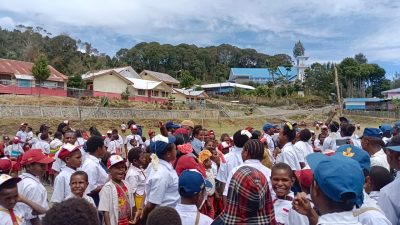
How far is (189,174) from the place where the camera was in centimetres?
339

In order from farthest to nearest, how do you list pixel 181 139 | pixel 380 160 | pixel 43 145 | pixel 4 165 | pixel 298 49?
pixel 298 49, pixel 43 145, pixel 181 139, pixel 380 160, pixel 4 165

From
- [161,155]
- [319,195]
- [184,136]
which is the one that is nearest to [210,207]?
[161,155]

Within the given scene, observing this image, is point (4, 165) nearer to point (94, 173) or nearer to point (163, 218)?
point (94, 173)

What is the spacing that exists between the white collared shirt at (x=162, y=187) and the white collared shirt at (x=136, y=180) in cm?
119

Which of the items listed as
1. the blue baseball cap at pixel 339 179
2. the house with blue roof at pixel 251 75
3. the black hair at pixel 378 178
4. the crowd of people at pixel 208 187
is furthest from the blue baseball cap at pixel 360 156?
the house with blue roof at pixel 251 75

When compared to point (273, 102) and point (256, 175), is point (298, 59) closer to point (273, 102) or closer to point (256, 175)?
point (273, 102)

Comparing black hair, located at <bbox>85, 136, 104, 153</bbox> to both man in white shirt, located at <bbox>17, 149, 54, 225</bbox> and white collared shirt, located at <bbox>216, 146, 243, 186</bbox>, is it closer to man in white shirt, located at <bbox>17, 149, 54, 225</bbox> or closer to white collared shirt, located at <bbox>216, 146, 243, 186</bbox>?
man in white shirt, located at <bbox>17, 149, 54, 225</bbox>

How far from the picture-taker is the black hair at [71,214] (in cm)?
183

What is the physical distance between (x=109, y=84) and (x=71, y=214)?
51676 millimetres

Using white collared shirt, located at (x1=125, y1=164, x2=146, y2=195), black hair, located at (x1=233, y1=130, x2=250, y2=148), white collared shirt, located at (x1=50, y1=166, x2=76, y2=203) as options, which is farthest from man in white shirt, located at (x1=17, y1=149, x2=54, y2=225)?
black hair, located at (x1=233, y1=130, x2=250, y2=148)

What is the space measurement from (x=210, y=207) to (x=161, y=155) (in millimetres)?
1066

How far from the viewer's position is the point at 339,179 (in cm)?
221

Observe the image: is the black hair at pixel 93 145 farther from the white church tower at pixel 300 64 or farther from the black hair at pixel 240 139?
the white church tower at pixel 300 64

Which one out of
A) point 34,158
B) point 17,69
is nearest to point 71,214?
point 34,158
